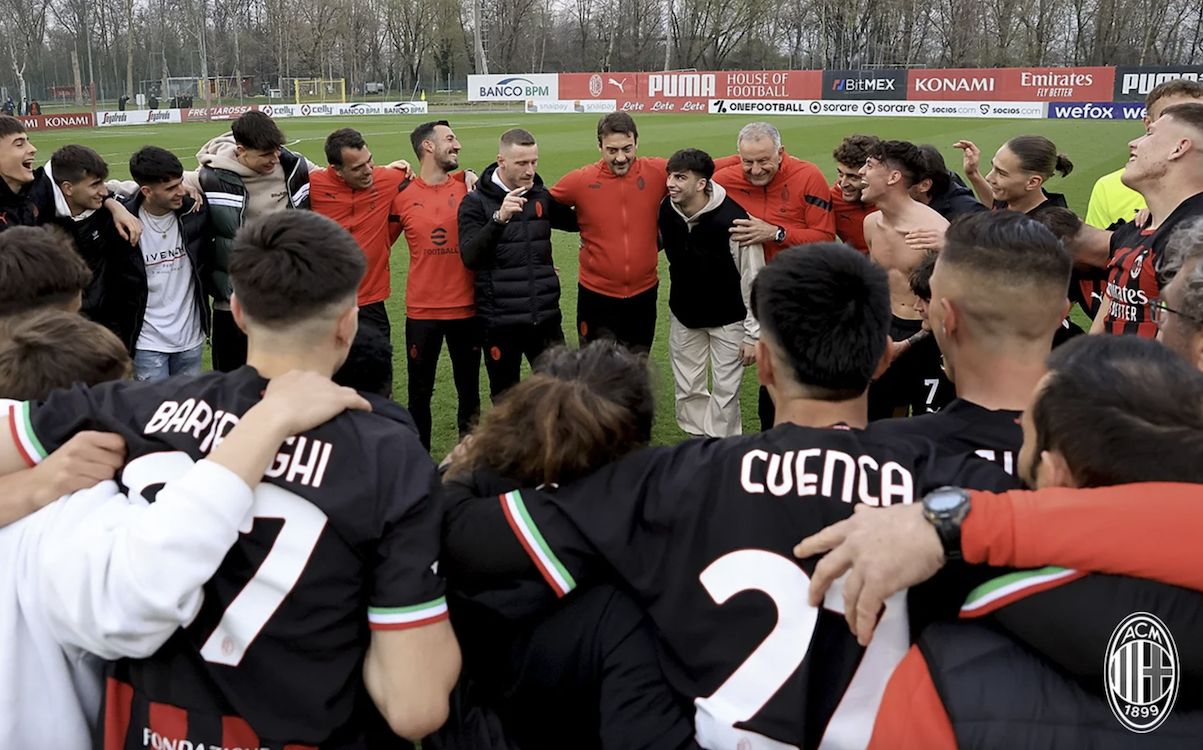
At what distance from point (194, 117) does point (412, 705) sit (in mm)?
50633

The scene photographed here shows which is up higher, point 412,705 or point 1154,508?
point 1154,508

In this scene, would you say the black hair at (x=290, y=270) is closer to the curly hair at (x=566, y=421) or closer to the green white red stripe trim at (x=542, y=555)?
the curly hair at (x=566, y=421)

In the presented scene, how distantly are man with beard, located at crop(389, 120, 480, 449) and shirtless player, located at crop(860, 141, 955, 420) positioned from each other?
2693 mm

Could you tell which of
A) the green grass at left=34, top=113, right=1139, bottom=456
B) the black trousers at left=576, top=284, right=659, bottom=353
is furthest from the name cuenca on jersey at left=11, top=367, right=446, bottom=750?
the green grass at left=34, top=113, right=1139, bottom=456

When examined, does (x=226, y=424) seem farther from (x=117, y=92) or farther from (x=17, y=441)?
(x=117, y=92)

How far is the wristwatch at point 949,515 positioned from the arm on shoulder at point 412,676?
105cm

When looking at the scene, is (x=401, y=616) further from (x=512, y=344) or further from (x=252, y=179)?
(x=252, y=179)

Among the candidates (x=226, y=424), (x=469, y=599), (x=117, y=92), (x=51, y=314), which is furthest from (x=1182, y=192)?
(x=117, y=92)

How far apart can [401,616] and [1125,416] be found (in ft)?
4.84

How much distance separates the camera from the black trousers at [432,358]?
653 cm

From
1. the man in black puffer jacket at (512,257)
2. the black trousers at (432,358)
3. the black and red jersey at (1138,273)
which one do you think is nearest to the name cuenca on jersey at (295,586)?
the black and red jersey at (1138,273)

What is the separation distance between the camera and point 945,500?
182cm

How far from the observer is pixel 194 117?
46.8 m

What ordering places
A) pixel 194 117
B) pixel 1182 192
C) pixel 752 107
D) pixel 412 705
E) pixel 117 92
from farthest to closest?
1. pixel 117 92
2. pixel 194 117
3. pixel 752 107
4. pixel 1182 192
5. pixel 412 705
